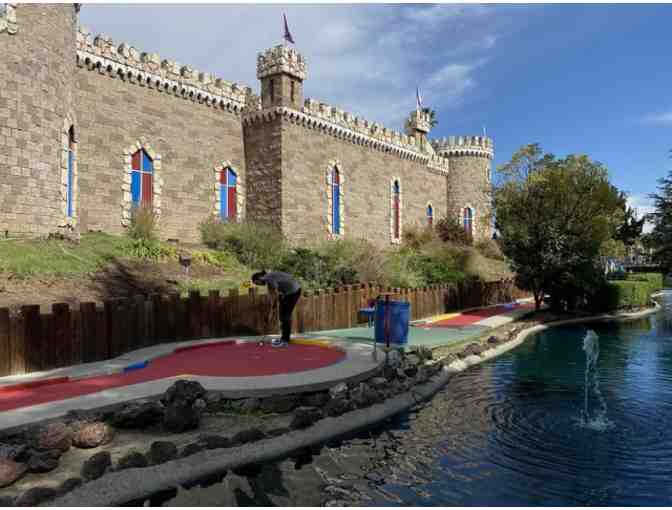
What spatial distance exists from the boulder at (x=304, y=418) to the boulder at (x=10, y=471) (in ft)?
9.23

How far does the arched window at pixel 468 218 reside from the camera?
127 feet

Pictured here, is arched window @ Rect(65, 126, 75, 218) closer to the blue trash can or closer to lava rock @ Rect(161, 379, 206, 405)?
the blue trash can

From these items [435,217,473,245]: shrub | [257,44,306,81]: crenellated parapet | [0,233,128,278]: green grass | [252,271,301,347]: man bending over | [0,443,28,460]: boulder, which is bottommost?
[0,443,28,460]: boulder

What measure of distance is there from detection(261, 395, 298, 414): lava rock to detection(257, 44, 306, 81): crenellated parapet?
62.0 feet

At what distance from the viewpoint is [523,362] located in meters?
12.1

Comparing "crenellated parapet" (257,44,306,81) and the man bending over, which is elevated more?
"crenellated parapet" (257,44,306,81)

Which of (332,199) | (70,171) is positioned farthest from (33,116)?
(332,199)

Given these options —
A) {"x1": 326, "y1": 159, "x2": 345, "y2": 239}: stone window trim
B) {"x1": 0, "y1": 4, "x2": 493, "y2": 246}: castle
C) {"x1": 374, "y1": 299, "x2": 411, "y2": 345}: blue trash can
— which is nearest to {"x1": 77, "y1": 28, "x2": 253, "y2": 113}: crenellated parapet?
{"x1": 0, "y1": 4, "x2": 493, "y2": 246}: castle

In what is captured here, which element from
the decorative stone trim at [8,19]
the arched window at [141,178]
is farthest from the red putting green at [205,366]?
the arched window at [141,178]

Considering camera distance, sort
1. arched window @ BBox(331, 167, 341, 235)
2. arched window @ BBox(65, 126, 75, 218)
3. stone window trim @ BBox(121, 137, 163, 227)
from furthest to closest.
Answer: arched window @ BBox(331, 167, 341, 235) < stone window trim @ BBox(121, 137, 163, 227) < arched window @ BBox(65, 126, 75, 218)

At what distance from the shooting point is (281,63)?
74.8ft

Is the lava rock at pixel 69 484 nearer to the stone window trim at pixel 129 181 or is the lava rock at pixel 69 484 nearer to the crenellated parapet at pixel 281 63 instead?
the stone window trim at pixel 129 181

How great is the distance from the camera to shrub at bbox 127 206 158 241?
18.5 m

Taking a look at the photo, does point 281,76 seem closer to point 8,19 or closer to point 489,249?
point 8,19
